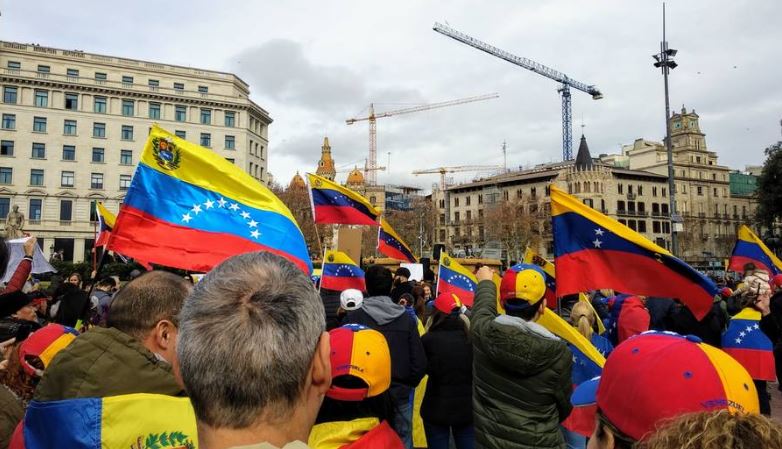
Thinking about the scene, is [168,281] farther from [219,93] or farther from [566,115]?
[566,115]

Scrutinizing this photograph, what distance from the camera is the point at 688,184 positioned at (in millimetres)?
84062

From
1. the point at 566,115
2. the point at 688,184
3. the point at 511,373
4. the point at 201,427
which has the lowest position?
the point at 511,373

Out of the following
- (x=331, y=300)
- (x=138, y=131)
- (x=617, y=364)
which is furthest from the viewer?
(x=138, y=131)

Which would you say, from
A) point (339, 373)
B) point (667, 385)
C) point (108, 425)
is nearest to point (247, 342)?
point (108, 425)

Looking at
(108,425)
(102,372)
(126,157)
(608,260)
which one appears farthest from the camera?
(126,157)

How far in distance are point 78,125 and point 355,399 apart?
6561 centimetres

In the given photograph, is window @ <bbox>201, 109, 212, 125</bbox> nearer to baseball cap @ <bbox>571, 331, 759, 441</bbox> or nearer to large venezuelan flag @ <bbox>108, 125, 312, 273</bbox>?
large venezuelan flag @ <bbox>108, 125, 312, 273</bbox>

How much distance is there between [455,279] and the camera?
29.9 ft

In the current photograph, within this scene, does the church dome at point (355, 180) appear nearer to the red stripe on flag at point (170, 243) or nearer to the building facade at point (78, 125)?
the building facade at point (78, 125)

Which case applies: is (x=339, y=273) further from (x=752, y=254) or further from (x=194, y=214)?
(x=752, y=254)

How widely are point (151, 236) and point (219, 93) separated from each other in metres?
64.8

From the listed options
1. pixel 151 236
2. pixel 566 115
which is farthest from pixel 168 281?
pixel 566 115

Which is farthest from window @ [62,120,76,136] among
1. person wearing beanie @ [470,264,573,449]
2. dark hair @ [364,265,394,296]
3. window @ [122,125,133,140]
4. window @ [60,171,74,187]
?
person wearing beanie @ [470,264,573,449]

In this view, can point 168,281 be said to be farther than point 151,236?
No
